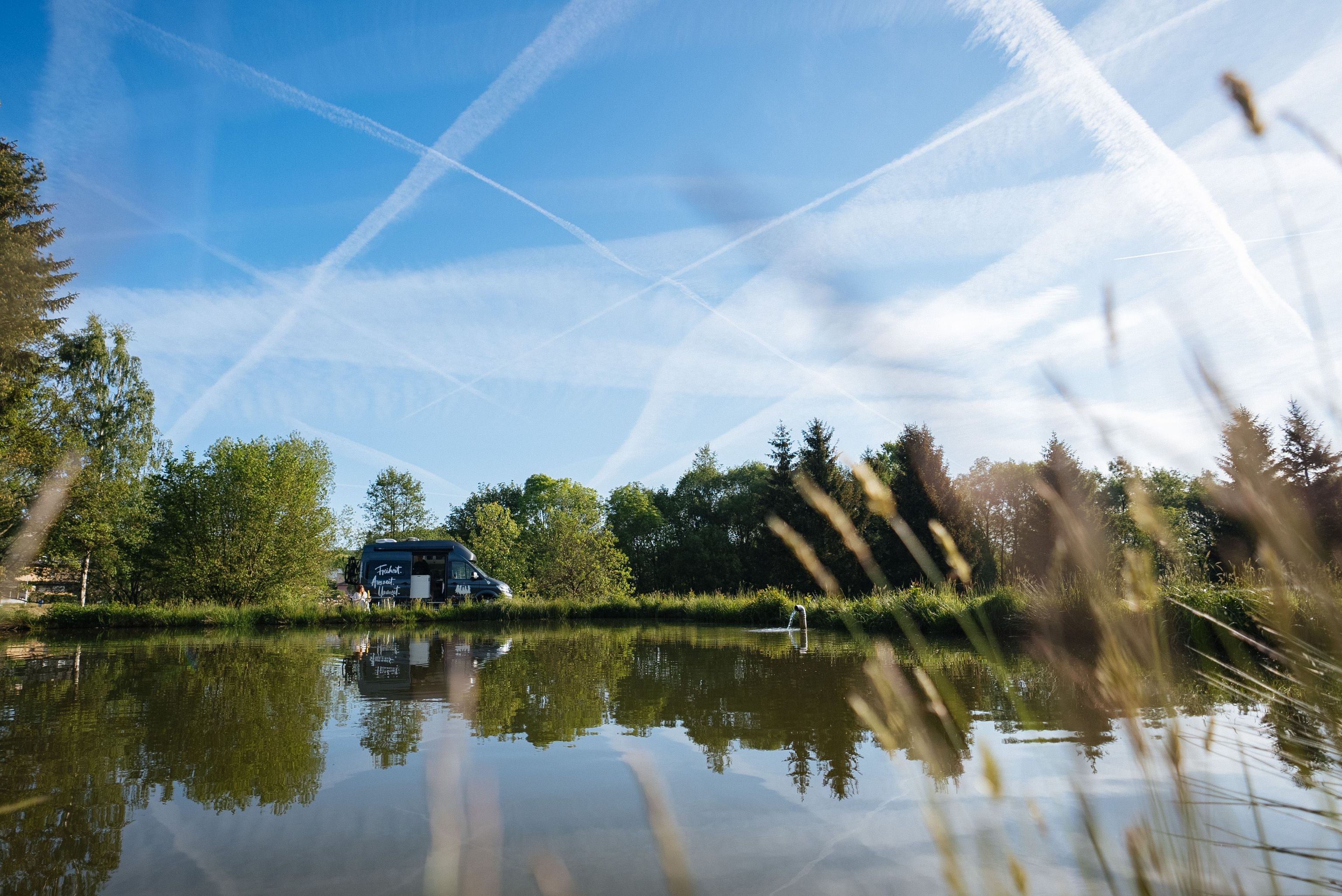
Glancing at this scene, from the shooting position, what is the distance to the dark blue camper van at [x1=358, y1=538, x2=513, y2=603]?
A: 1062 inches

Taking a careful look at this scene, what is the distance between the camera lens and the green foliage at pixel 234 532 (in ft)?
88.7

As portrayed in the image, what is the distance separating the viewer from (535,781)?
3.86 meters

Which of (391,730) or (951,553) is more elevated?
(951,553)

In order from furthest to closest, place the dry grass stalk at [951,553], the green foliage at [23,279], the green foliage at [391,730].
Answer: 1. the green foliage at [23,279]
2. the green foliage at [391,730]
3. the dry grass stalk at [951,553]

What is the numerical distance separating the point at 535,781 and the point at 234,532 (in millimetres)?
28832

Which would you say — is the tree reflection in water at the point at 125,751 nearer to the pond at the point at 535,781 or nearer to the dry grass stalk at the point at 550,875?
the pond at the point at 535,781

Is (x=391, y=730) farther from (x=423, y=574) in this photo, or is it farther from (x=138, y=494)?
(x=138, y=494)

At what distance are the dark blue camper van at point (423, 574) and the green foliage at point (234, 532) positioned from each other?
312 centimetres

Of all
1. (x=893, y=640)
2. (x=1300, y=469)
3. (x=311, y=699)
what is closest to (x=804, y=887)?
(x=311, y=699)

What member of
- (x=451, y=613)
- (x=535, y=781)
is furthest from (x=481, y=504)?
(x=535, y=781)

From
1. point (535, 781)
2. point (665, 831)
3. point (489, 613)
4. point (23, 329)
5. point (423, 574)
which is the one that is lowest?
point (535, 781)

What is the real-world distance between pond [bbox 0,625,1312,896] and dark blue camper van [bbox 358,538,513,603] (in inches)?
762

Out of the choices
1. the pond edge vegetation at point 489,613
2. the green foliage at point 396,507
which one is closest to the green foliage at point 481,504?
the green foliage at point 396,507

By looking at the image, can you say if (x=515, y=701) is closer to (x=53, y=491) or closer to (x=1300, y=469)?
(x=53, y=491)
